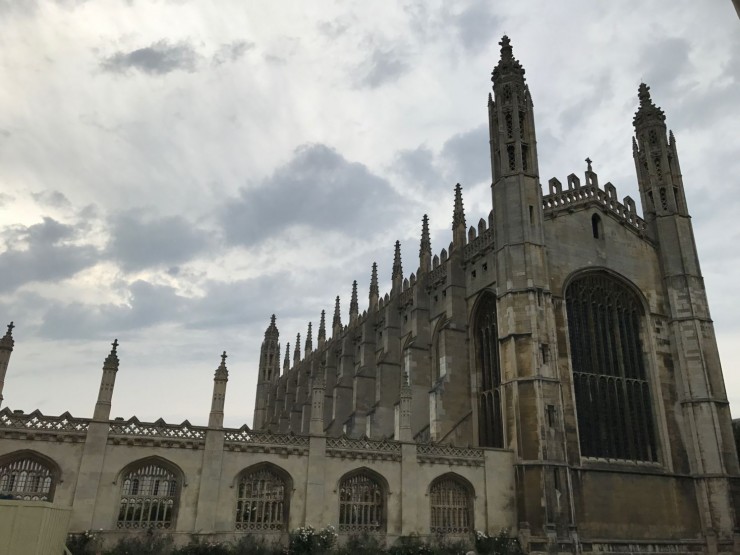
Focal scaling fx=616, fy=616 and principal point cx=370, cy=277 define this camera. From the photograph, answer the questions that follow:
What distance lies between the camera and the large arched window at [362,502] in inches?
910

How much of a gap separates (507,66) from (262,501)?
26.0 meters

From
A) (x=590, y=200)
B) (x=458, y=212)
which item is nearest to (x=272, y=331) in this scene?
(x=458, y=212)

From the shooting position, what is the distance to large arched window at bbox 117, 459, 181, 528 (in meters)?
20.2

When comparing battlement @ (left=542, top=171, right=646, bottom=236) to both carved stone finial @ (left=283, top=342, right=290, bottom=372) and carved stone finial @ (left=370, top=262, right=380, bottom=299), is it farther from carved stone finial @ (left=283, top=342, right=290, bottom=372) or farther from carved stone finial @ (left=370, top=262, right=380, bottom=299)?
carved stone finial @ (left=283, top=342, right=290, bottom=372)

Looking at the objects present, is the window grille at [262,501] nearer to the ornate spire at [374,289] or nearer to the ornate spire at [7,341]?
the ornate spire at [7,341]

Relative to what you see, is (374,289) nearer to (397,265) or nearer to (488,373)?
(397,265)

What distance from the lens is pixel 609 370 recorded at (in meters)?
30.7

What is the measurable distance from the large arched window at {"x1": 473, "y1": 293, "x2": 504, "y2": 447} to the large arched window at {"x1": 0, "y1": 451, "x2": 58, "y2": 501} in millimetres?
18999

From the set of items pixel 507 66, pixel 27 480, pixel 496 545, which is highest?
pixel 507 66

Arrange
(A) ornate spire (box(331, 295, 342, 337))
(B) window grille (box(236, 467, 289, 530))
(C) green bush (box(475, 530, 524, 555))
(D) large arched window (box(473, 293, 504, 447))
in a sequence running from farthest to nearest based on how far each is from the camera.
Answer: (A) ornate spire (box(331, 295, 342, 337)) → (D) large arched window (box(473, 293, 504, 447)) → (C) green bush (box(475, 530, 524, 555)) → (B) window grille (box(236, 467, 289, 530))

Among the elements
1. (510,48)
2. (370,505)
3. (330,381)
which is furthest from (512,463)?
(330,381)

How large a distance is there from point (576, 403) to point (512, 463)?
4.82 metres

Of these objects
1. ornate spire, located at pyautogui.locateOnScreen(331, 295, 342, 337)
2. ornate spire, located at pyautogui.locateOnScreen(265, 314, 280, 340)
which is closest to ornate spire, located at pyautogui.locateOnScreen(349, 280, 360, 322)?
ornate spire, located at pyautogui.locateOnScreen(331, 295, 342, 337)

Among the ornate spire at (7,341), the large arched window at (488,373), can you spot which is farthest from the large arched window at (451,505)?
the ornate spire at (7,341)
